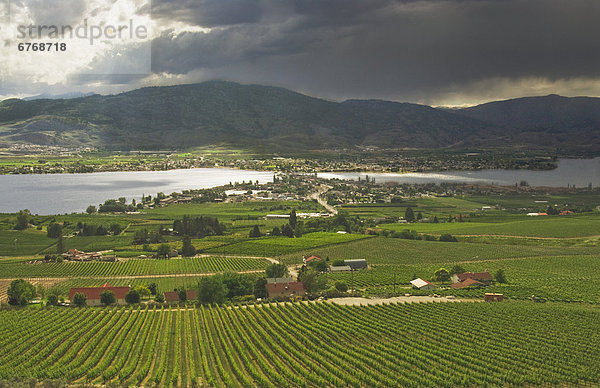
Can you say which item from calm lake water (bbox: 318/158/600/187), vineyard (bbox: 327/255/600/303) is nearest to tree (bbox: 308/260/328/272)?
vineyard (bbox: 327/255/600/303)

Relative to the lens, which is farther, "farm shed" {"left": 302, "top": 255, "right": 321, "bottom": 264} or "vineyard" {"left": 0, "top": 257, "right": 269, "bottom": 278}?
"farm shed" {"left": 302, "top": 255, "right": 321, "bottom": 264}

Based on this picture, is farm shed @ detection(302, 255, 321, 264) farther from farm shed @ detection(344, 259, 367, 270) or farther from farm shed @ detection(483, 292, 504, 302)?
farm shed @ detection(483, 292, 504, 302)

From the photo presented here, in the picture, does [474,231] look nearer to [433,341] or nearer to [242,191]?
[433,341]

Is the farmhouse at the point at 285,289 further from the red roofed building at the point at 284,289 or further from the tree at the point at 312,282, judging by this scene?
the tree at the point at 312,282

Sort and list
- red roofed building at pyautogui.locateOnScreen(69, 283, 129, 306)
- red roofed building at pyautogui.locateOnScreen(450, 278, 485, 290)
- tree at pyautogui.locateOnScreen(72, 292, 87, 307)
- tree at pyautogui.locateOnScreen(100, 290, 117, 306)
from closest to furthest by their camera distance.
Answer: tree at pyautogui.locateOnScreen(72, 292, 87, 307) → tree at pyautogui.locateOnScreen(100, 290, 117, 306) → red roofed building at pyautogui.locateOnScreen(69, 283, 129, 306) → red roofed building at pyautogui.locateOnScreen(450, 278, 485, 290)

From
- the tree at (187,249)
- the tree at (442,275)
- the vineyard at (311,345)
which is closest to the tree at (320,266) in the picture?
the tree at (442,275)

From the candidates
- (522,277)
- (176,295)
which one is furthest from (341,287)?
(522,277)

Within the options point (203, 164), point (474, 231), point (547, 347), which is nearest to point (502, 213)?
point (474, 231)
